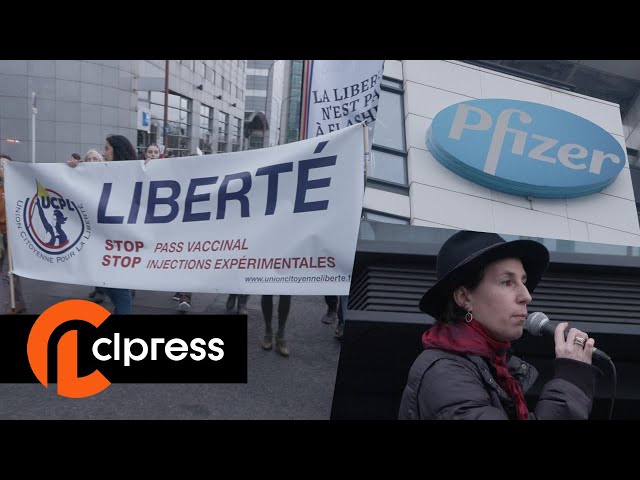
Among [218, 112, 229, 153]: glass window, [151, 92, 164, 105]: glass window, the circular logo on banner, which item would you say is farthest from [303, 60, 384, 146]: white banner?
[218, 112, 229, 153]: glass window

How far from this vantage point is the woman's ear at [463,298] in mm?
→ 1512

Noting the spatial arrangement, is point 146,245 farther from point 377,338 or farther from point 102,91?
point 102,91

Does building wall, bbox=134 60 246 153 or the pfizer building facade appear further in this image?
building wall, bbox=134 60 246 153

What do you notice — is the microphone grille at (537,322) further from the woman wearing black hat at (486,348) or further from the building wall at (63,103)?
the building wall at (63,103)

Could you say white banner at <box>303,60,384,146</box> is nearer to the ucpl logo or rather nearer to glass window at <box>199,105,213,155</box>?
the ucpl logo

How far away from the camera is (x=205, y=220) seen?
346 cm

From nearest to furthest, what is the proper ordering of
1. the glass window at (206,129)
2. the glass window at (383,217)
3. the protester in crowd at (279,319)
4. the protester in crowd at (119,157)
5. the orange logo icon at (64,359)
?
the orange logo icon at (64,359), the protester in crowd at (119,157), the protester in crowd at (279,319), the glass window at (383,217), the glass window at (206,129)

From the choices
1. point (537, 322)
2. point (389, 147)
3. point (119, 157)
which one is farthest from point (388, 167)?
point (537, 322)

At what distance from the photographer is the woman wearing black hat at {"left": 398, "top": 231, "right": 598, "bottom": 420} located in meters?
1.29

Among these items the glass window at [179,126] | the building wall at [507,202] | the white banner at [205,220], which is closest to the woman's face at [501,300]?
the white banner at [205,220]

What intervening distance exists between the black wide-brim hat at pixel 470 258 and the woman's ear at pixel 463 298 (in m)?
0.02

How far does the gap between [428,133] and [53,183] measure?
483cm

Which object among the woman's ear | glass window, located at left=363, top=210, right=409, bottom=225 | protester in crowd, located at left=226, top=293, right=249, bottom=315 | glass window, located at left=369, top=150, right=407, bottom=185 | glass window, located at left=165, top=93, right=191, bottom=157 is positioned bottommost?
protester in crowd, located at left=226, top=293, right=249, bottom=315

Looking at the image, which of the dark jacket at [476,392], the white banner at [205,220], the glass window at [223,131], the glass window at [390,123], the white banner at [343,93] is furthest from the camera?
the glass window at [223,131]
